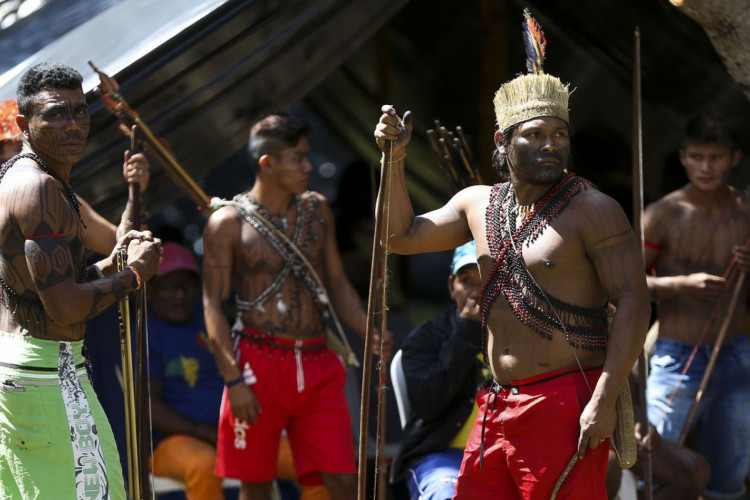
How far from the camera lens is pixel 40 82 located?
12.0ft

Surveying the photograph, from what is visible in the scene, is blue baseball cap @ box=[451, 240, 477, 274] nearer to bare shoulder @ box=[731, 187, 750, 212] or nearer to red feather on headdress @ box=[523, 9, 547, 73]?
red feather on headdress @ box=[523, 9, 547, 73]

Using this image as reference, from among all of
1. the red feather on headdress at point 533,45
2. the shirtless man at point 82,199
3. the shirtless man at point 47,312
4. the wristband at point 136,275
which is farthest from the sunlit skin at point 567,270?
the shirtless man at point 82,199

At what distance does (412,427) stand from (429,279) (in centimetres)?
305

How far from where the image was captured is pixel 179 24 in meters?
4.70

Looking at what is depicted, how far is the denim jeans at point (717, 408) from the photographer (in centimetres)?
521

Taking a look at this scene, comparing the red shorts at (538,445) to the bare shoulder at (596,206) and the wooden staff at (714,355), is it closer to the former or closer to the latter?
the bare shoulder at (596,206)

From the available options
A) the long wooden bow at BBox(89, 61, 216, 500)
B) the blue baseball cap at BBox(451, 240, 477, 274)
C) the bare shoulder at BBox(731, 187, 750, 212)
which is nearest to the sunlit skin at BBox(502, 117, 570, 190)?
the blue baseball cap at BBox(451, 240, 477, 274)

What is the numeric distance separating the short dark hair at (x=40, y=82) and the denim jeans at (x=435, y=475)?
2127 millimetres

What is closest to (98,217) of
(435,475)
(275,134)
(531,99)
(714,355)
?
(275,134)

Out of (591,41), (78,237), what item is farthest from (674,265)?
(78,237)

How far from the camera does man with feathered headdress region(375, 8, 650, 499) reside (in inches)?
141

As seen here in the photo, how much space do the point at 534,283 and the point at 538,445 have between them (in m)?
0.51

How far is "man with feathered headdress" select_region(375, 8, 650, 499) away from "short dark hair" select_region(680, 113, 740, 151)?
1.74 metres

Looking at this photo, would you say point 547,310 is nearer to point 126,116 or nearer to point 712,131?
point 126,116
